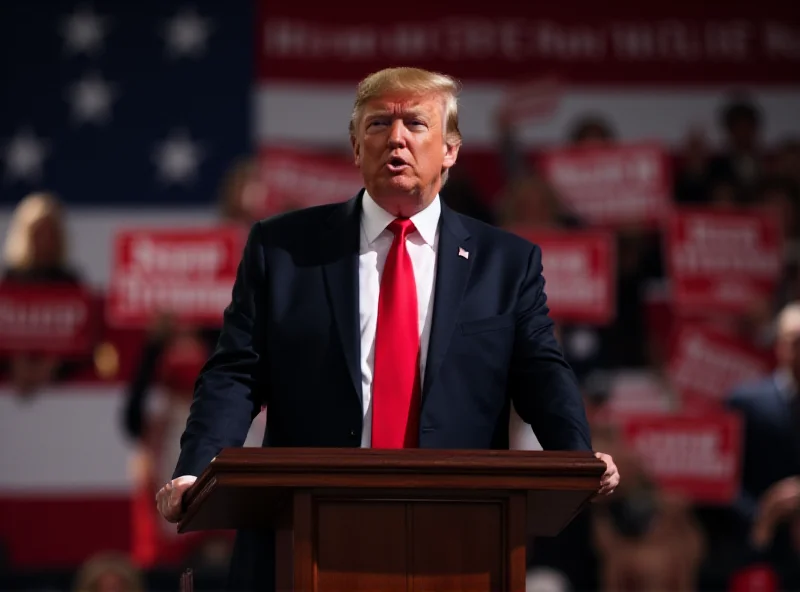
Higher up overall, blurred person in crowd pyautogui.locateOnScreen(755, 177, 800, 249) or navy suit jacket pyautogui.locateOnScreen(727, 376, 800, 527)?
blurred person in crowd pyautogui.locateOnScreen(755, 177, 800, 249)

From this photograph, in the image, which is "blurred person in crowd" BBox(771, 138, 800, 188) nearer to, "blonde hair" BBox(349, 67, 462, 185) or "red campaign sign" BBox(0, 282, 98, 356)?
"red campaign sign" BBox(0, 282, 98, 356)

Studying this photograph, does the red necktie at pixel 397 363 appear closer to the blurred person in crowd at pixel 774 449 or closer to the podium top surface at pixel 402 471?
the podium top surface at pixel 402 471

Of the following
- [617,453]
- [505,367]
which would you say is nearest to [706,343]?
[617,453]

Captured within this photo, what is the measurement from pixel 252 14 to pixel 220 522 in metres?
5.92

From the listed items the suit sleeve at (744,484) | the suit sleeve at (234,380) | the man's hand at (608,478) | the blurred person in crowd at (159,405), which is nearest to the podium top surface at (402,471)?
the man's hand at (608,478)

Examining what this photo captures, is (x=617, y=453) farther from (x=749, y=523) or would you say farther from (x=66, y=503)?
(x=66, y=503)

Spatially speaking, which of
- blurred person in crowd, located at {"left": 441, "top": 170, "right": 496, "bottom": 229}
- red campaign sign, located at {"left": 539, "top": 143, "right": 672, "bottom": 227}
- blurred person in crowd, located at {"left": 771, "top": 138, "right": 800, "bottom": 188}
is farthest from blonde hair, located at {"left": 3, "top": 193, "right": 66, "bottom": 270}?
blurred person in crowd, located at {"left": 771, "top": 138, "right": 800, "bottom": 188}

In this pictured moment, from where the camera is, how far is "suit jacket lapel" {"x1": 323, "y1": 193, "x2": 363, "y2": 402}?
2.31m

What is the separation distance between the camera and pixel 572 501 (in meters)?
2.05

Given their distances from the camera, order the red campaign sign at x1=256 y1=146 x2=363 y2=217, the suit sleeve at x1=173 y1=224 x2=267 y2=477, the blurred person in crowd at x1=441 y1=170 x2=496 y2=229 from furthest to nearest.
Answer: the red campaign sign at x1=256 y1=146 x2=363 y2=217, the blurred person in crowd at x1=441 y1=170 x2=496 y2=229, the suit sleeve at x1=173 y1=224 x2=267 y2=477

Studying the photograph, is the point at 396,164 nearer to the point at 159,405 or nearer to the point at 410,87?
→ the point at 410,87

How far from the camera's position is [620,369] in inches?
291

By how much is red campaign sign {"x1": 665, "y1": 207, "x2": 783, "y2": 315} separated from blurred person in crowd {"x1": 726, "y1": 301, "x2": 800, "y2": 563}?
35cm

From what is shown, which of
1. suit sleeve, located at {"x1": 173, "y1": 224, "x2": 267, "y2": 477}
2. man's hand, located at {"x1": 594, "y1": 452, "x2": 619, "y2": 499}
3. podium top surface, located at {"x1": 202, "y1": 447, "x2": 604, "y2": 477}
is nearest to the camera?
podium top surface, located at {"x1": 202, "y1": 447, "x2": 604, "y2": 477}
